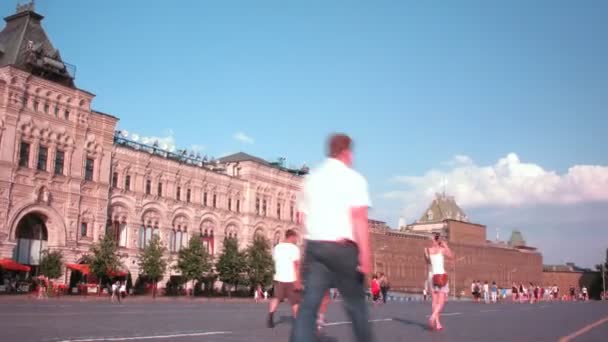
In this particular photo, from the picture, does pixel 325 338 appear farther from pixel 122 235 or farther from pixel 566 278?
pixel 566 278

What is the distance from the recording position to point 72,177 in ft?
161

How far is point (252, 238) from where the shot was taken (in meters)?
68.2

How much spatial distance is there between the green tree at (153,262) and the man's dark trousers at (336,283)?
152 ft

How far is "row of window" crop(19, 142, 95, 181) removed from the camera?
4612cm

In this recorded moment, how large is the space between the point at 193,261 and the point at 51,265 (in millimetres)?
13186

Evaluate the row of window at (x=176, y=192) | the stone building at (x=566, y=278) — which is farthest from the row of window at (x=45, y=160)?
the stone building at (x=566, y=278)

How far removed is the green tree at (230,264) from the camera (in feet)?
191

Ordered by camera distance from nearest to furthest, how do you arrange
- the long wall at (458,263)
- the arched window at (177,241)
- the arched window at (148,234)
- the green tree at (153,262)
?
the green tree at (153,262), the arched window at (148,234), the arched window at (177,241), the long wall at (458,263)

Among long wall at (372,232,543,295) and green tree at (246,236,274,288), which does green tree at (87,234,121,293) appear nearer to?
green tree at (246,236,274,288)

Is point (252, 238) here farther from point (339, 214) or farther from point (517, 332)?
point (339, 214)

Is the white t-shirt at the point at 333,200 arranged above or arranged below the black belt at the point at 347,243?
above

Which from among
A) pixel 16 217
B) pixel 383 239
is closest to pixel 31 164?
pixel 16 217

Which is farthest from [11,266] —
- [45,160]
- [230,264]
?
[230,264]

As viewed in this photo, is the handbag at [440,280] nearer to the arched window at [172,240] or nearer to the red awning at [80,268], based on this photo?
the red awning at [80,268]
